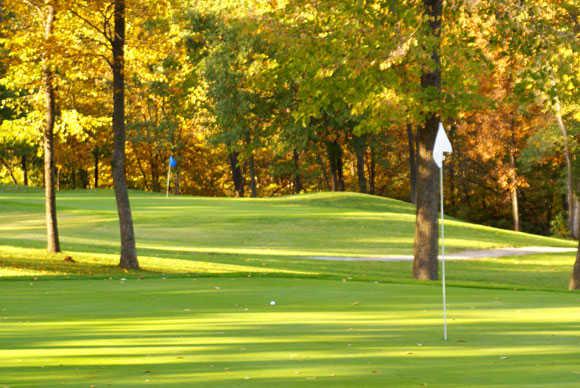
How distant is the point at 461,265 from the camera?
35781 millimetres

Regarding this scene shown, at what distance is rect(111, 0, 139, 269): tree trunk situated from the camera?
84.8ft

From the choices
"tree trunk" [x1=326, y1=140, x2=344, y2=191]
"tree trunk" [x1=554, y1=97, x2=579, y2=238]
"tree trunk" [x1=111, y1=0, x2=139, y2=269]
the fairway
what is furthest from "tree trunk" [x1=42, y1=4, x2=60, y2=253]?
"tree trunk" [x1=326, y1=140, x2=344, y2=191]

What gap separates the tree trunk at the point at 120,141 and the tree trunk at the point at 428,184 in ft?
23.1

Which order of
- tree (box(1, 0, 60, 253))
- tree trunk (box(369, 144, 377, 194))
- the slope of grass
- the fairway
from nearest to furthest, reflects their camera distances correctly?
the fairway
tree (box(1, 0, 60, 253))
the slope of grass
tree trunk (box(369, 144, 377, 194))

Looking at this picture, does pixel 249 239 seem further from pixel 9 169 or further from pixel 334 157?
pixel 9 169

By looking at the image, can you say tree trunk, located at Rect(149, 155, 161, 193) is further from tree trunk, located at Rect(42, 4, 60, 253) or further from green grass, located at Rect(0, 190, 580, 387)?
tree trunk, located at Rect(42, 4, 60, 253)

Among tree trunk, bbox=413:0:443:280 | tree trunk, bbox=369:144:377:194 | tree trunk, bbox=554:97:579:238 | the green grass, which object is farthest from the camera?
tree trunk, bbox=369:144:377:194

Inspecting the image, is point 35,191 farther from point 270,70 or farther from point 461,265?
point 270,70

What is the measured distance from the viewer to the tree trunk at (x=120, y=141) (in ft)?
84.8

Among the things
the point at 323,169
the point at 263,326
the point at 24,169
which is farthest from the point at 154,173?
the point at 263,326

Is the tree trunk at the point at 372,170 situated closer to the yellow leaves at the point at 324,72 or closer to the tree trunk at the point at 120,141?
the tree trunk at the point at 120,141

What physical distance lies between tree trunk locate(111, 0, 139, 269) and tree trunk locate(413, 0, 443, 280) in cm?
704

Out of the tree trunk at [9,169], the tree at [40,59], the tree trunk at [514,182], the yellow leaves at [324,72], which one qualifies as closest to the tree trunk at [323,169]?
the tree trunk at [514,182]

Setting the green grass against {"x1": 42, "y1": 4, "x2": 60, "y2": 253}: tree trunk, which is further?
{"x1": 42, "y1": 4, "x2": 60, "y2": 253}: tree trunk
